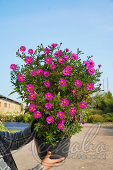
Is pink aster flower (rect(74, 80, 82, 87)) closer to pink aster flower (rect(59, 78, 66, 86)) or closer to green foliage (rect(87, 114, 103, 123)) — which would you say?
pink aster flower (rect(59, 78, 66, 86))

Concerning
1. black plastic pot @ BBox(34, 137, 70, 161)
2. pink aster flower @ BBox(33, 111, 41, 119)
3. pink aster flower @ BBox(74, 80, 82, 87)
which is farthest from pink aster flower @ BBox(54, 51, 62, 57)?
black plastic pot @ BBox(34, 137, 70, 161)

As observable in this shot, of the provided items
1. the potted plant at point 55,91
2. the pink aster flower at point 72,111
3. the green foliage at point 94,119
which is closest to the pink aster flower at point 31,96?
the potted plant at point 55,91

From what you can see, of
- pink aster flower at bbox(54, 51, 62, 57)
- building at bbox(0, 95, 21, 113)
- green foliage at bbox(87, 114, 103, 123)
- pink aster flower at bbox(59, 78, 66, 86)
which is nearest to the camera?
pink aster flower at bbox(59, 78, 66, 86)

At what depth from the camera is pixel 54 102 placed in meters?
1.82

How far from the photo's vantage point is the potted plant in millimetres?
1791

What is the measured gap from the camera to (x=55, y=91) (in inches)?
75.9

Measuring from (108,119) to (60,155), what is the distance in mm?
14271

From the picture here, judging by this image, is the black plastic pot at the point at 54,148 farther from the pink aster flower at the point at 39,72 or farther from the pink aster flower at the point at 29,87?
the pink aster flower at the point at 39,72

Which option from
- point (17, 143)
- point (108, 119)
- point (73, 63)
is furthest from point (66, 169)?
point (108, 119)

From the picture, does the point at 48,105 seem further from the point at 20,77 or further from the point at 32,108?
the point at 20,77

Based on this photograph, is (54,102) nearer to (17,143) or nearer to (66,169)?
(17,143)

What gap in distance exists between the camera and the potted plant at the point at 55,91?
179 cm

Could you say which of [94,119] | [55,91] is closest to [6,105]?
[94,119]

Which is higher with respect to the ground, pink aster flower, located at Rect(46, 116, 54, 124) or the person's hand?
pink aster flower, located at Rect(46, 116, 54, 124)
